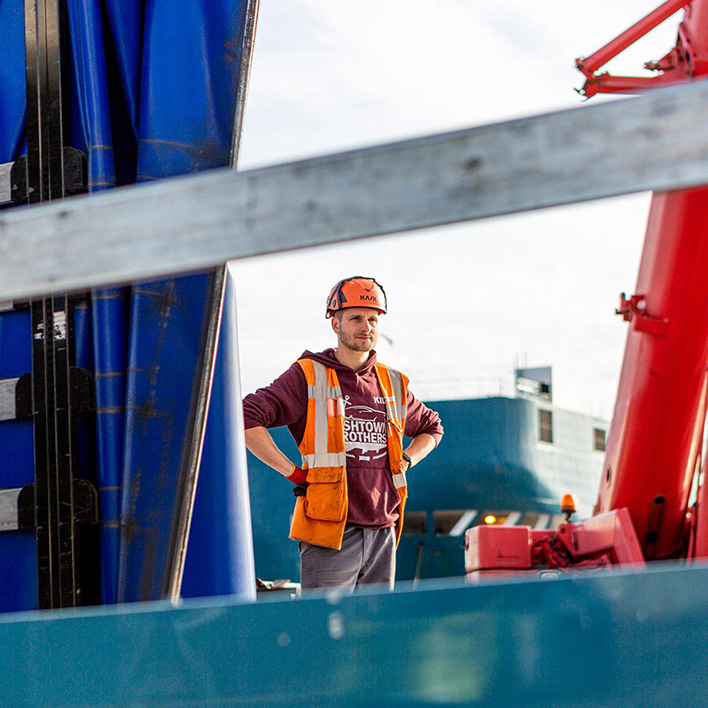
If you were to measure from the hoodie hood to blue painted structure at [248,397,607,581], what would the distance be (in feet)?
34.9

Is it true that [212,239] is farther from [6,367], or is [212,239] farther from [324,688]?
[6,367]

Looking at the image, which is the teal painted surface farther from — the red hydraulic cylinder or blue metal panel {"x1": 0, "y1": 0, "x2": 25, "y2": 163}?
the red hydraulic cylinder

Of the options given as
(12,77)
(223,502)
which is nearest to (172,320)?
(223,502)

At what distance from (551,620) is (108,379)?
1.69 metres

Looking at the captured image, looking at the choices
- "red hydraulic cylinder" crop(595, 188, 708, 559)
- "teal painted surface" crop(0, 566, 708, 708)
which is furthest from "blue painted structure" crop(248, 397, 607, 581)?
"teal painted surface" crop(0, 566, 708, 708)

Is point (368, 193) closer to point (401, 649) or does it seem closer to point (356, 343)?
point (401, 649)

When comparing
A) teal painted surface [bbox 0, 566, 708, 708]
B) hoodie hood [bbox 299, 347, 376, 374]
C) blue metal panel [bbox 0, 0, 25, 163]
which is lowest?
teal painted surface [bbox 0, 566, 708, 708]

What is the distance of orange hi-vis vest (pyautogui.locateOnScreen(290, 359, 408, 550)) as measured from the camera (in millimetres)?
3664

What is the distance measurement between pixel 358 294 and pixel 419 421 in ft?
2.02

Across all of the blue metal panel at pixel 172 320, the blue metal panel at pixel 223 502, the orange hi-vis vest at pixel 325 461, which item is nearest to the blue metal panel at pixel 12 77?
the blue metal panel at pixel 172 320

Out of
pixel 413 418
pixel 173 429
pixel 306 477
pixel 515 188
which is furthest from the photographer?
pixel 413 418

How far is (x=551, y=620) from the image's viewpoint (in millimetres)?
1554

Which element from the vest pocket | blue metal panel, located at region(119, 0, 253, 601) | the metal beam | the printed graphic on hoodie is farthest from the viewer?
the printed graphic on hoodie

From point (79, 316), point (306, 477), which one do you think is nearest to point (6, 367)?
point (79, 316)
